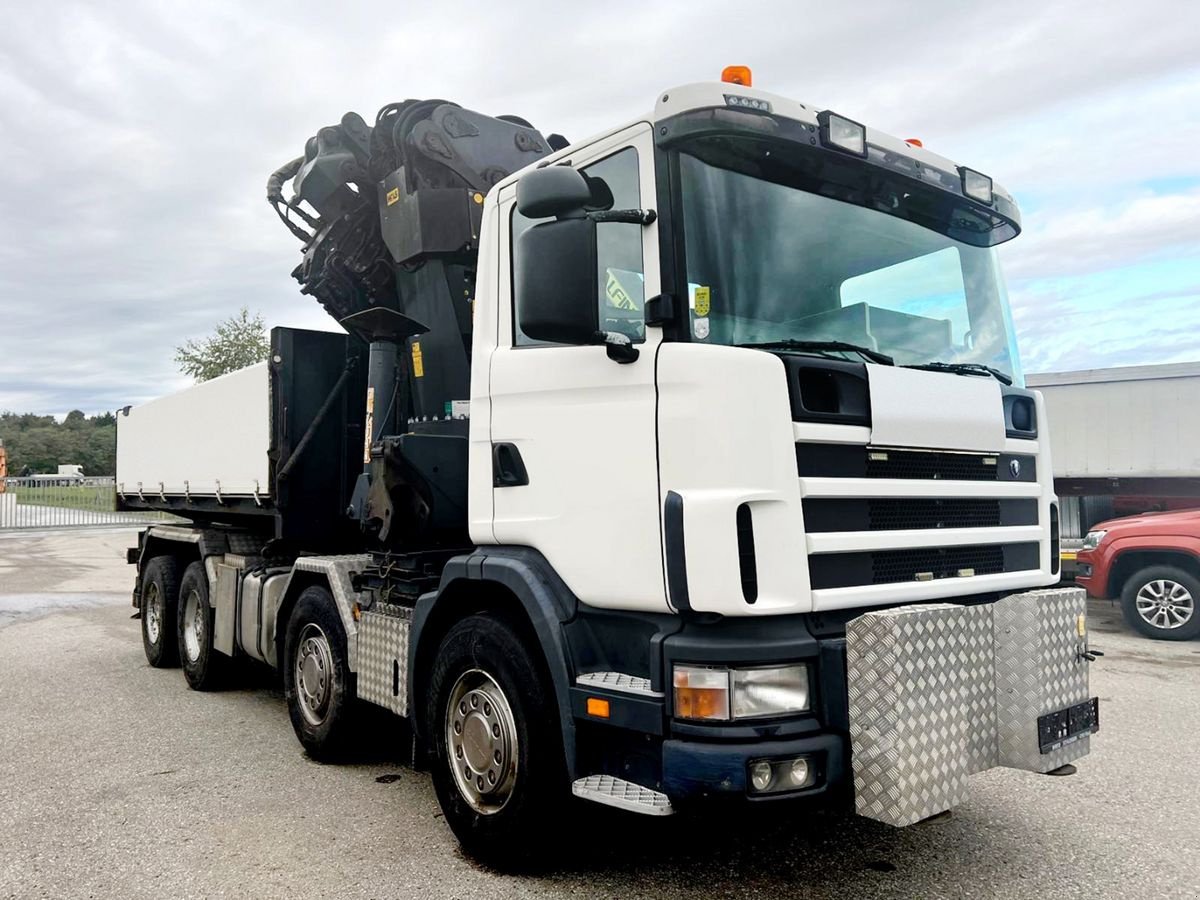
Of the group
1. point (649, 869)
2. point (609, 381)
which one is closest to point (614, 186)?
point (609, 381)

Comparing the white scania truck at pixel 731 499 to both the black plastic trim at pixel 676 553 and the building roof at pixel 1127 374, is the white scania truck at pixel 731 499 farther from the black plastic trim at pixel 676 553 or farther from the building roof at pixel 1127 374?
the building roof at pixel 1127 374

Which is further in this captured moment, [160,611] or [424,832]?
[160,611]

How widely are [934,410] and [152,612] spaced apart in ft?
24.8

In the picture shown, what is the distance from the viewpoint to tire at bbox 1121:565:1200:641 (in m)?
9.59

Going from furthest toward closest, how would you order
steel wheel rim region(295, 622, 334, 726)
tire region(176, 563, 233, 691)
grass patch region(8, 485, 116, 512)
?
grass patch region(8, 485, 116, 512) → tire region(176, 563, 233, 691) → steel wheel rim region(295, 622, 334, 726)

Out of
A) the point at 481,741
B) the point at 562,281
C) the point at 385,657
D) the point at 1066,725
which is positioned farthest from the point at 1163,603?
the point at 562,281

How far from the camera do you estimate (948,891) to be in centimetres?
371

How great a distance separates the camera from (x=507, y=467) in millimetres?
3984

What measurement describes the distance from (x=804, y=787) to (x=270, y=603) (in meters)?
4.40

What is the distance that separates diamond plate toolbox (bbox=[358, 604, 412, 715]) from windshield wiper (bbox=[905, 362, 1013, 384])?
2.69 m

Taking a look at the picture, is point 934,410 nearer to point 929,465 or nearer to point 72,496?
point 929,465

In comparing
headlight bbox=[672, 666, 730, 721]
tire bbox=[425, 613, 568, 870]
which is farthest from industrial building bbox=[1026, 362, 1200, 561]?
headlight bbox=[672, 666, 730, 721]

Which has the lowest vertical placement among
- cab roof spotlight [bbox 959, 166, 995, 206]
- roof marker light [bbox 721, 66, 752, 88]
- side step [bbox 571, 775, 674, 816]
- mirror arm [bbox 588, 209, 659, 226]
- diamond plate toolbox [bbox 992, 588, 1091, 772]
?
side step [bbox 571, 775, 674, 816]

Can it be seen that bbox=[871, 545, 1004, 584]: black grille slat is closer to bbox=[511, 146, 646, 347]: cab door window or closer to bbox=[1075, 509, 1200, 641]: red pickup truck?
bbox=[511, 146, 646, 347]: cab door window
